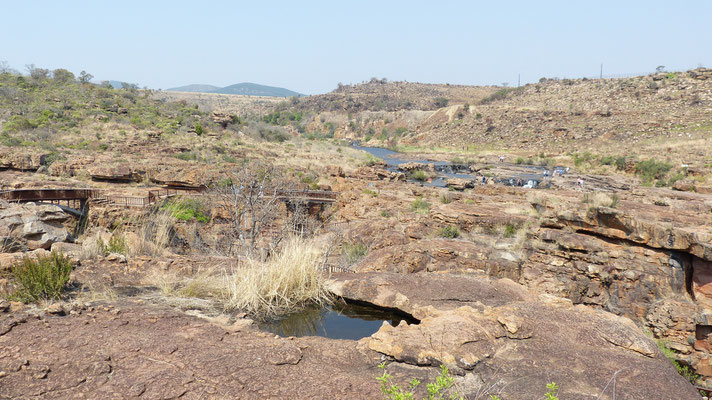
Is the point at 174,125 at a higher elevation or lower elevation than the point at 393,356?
higher

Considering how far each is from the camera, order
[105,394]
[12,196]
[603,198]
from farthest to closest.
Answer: [12,196] < [603,198] < [105,394]

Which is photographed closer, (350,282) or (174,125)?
(350,282)

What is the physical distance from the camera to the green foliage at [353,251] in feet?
31.3

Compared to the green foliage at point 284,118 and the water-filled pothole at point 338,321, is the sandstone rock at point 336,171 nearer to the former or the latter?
the water-filled pothole at point 338,321

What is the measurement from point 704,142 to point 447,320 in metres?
39.6

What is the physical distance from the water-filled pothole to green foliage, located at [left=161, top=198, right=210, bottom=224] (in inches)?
410

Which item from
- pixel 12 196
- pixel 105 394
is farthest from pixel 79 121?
pixel 105 394

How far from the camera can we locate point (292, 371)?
3.67m

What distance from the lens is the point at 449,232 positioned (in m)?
10.5

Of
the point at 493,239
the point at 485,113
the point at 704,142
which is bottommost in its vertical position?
the point at 493,239

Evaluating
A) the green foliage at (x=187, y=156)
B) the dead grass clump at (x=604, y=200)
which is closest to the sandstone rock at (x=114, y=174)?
the green foliage at (x=187, y=156)

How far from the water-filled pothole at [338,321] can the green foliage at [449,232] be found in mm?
4772

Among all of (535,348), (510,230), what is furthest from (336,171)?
(535,348)

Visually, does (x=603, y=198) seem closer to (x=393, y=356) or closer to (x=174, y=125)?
(x=393, y=356)
